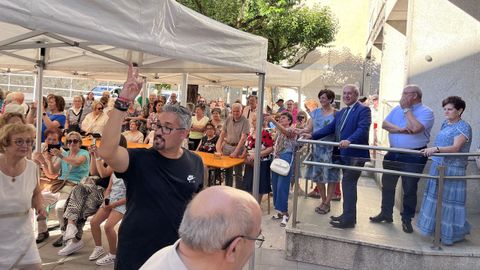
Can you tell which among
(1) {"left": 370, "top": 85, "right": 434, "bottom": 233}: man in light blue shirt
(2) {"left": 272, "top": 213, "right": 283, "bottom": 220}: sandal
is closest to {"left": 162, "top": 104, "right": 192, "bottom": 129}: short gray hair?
(1) {"left": 370, "top": 85, "right": 434, "bottom": 233}: man in light blue shirt

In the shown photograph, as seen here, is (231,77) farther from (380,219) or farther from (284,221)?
(380,219)

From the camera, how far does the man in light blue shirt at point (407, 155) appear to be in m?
4.91

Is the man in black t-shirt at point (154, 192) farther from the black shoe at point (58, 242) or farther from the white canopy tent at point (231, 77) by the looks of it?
the white canopy tent at point (231, 77)

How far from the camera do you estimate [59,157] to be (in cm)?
536

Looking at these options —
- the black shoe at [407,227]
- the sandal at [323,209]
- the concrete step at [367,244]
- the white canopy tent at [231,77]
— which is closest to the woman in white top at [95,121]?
the white canopy tent at [231,77]

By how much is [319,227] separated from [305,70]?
78.9 ft

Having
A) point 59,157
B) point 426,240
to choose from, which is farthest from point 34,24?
point 426,240

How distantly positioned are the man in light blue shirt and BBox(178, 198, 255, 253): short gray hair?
13.2 feet

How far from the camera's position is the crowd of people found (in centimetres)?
138

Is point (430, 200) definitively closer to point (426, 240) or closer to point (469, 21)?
point (426, 240)

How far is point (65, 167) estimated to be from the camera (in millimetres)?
5555

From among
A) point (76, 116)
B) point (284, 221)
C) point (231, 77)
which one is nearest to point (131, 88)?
point (284, 221)

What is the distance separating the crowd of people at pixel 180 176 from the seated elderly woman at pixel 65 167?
0.01 meters

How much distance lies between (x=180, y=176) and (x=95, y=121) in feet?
20.6
